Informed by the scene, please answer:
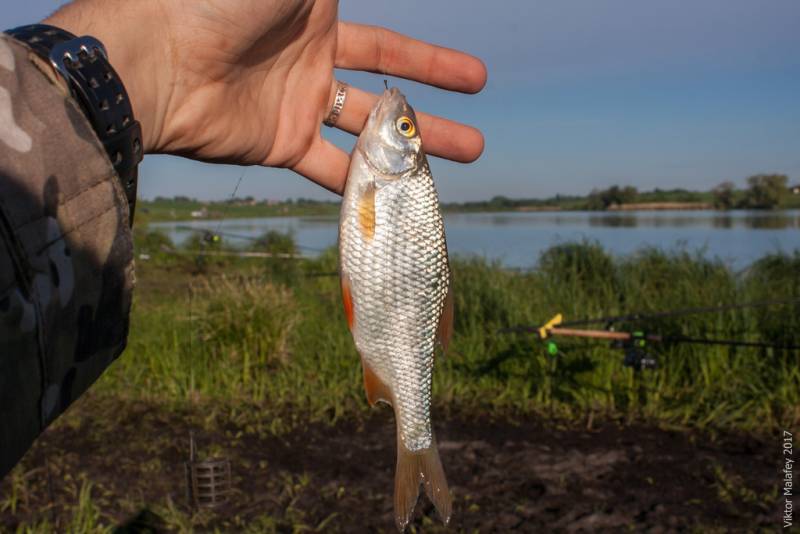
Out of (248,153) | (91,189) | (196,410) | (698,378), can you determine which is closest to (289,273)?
(196,410)

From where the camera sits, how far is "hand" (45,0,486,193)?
2145 millimetres

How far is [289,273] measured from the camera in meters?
14.3

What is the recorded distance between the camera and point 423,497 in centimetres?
478

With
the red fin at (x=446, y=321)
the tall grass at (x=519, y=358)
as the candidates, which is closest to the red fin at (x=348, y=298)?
the red fin at (x=446, y=321)

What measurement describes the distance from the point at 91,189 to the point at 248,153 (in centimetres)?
128

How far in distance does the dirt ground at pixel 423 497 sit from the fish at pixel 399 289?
2.42m

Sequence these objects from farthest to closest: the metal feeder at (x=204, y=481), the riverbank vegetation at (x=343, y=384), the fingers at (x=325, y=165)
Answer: the riverbank vegetation at (x=343, y=384), the metal feeder at (x=204, y=481), the fingers at (x=325, y=165)

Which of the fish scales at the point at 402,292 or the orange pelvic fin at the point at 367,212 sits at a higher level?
the orange pelvic fin at the point at 367,212

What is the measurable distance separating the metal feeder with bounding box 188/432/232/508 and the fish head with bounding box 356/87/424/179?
271 centimetres

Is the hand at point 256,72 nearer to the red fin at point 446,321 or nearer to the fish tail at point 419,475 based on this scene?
the red fin at point 446,321

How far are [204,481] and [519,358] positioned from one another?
3422 mm

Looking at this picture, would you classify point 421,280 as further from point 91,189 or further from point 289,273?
point 289,273

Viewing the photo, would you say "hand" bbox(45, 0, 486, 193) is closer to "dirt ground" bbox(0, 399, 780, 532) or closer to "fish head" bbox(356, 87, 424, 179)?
"fish head" bbox(356, 87, 424, 179)

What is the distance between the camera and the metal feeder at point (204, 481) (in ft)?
14.5
